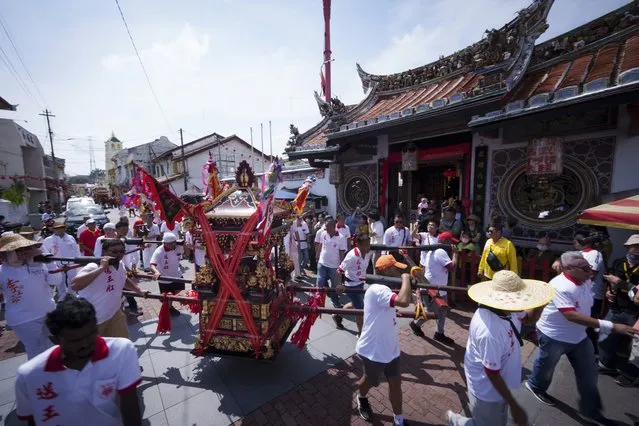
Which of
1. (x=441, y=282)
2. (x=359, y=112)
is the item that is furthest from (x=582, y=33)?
(x=441, y=282)

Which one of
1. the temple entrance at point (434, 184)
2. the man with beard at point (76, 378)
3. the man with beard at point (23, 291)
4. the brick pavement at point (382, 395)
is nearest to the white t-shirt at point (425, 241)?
the brick pavement at point (382, 395)

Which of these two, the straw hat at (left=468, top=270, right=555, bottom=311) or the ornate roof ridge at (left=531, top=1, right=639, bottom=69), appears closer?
the straw hat at (left=468, top=270, right=555, bottom=311)

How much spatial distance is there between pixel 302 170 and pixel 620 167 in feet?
35.3

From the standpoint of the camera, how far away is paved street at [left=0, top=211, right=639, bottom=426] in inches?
117

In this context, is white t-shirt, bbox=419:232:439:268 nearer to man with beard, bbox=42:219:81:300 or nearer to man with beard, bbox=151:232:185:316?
man with beard, bbox=151:232:185:316

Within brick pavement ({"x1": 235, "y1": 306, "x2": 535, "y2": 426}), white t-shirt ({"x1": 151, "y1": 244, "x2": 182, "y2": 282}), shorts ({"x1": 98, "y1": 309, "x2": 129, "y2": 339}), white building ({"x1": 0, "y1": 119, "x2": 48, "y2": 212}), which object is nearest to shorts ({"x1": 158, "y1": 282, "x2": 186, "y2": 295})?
white t-shirt ({"x1": 151, "y1": 244, "x2": 182, "y2": 282})

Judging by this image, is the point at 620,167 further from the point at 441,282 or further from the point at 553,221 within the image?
the point at 441,282

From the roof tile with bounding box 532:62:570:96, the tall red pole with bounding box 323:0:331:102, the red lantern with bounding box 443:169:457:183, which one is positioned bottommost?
the red lantern with bounding box 443:169:457:183

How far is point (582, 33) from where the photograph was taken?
6105 mm

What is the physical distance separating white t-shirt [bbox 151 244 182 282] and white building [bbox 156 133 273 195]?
66.9 ft

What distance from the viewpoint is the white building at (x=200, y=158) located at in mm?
25375

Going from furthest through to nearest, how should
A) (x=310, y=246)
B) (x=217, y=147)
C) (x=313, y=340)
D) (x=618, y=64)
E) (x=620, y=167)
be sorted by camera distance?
1. (x=217, y=147)
2. (x=310, y=246)
3. (x=620, y=167)
4. (x=618, y=64)
5. (x=313, y=340)

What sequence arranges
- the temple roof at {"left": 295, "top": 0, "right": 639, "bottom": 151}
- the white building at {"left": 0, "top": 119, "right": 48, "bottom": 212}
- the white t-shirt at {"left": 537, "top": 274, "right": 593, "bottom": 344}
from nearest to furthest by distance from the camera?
the white t-shirt at {"left": 537, "top": 274, "right": 593, "bottom": 344} < the temple roof at {"left": 295, "top": 0, "right": 639, "bottom": 151} < the white building at {"left": 0, "top": 119, "right": 48, "bottom": 212}

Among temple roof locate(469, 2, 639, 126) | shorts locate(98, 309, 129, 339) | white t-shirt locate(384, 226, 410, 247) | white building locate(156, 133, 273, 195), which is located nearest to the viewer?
shorts locate(98, 309, 129, 339)
